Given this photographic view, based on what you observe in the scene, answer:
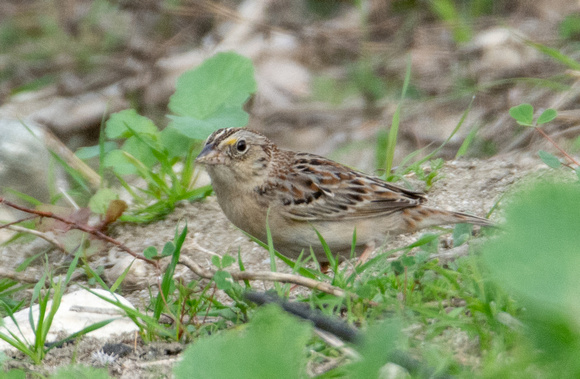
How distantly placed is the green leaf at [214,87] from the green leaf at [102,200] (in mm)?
707

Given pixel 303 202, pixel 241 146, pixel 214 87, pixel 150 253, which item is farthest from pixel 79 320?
pixel 214 87

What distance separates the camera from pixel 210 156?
14.4ft

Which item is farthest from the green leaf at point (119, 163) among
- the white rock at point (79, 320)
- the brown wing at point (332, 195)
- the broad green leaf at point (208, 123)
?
the white rock at point (79, 320)

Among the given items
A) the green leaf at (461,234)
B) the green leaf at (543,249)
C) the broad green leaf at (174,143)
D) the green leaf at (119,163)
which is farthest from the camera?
the broad green leaf at (174,143)

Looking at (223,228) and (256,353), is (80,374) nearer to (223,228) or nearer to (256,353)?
(256,353)

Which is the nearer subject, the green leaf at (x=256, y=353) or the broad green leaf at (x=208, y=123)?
the green leaf at (x=256, y=353)

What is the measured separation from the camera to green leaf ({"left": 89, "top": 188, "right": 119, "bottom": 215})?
518cm

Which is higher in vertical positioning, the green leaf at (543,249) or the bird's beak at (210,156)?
the green leaf at (543,249)

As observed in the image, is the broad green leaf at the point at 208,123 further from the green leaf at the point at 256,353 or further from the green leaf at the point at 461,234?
the green leaf at the point at 256,353

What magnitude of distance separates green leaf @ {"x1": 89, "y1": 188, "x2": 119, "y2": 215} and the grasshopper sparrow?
1007mm

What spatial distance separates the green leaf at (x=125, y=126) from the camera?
5270 mm

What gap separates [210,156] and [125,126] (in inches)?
46.1

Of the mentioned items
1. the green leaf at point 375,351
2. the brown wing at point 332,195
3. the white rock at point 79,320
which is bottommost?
the white rock at point 79,320

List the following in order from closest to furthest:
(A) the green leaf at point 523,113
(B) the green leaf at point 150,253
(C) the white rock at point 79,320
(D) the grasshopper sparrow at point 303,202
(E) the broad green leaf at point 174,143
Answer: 1. (C) the white rock at point 79,320
2. (B) the green leaf at point 150,253
3. (A) the green leaf at point 523,113
4. (D) the grasshopper sparrow at point 303,202
5. (E) the broad green leaf at point 174,143
